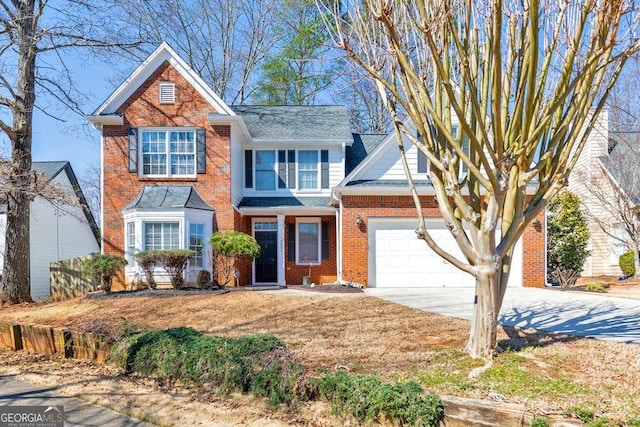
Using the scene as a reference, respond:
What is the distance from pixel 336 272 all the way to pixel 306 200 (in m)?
2.81

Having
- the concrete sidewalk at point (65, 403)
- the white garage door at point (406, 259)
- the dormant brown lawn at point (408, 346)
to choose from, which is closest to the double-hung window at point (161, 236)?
the dormant brown lawn at point (408, 346)

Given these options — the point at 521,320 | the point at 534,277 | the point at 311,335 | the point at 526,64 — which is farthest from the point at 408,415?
the point at 534,277

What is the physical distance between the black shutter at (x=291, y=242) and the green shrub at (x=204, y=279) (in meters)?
3.40

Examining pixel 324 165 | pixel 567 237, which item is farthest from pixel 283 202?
pixel 567 237

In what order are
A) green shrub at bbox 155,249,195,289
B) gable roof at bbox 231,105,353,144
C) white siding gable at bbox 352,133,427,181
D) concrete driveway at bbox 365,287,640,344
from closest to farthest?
concrete driveway at bbox 365,287,640,344, green shrub at bbox 155,249,195,289, white siding gable at bbox 352,133,427,181, gable roof at bbox 231,105,353,144

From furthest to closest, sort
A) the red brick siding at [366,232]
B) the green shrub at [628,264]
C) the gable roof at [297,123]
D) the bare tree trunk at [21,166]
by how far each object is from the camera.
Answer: the green shrub at [628,264] → the gable roof at [297,123] → the red brick siding at [366,232] → the bare tree trunk at [21,166]

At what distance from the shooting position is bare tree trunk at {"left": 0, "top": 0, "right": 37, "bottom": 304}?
40.3 ft

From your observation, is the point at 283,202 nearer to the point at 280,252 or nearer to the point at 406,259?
the point at 280,252

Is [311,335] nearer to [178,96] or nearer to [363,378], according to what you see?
[363,378]

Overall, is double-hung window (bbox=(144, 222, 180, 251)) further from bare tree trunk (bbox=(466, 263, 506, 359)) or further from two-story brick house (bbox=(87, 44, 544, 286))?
bare tree trunk (bbox=(466, 263, 506, 359))

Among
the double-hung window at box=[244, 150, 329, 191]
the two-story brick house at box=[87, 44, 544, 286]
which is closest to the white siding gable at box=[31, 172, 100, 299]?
the two-story brick house at box=[87, 44, 544, 286]

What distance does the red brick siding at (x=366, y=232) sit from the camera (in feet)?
45.9

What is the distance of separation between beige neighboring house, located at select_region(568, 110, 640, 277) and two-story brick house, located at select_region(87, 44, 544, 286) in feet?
19.1

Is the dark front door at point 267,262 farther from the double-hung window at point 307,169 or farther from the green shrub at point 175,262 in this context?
the green shrub at point 175,262
